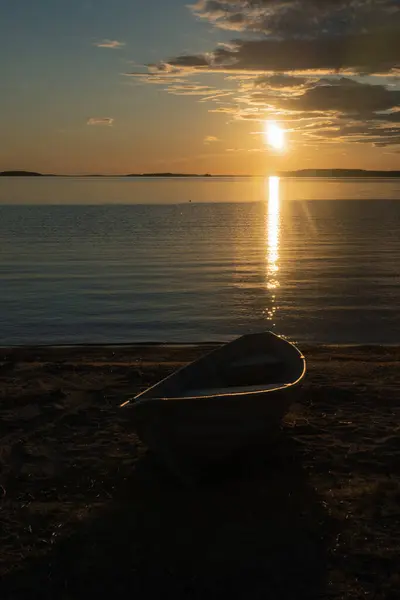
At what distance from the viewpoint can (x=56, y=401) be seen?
1052cm

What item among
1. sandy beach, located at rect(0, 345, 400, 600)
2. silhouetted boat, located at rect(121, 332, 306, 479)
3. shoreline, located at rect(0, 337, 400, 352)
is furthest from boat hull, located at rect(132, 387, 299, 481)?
shoreline, located at rect(0, 337, 400, 352)

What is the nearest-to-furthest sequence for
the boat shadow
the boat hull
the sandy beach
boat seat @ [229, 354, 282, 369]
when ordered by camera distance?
the boat shadow, the sandy beach, the boat hull, boat seat @ [229, 354, 282, 369]

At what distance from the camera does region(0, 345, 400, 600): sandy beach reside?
19.5ft

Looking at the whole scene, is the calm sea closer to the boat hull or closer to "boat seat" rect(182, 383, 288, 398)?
"boat seat" rect(182, 383, 288, 398)

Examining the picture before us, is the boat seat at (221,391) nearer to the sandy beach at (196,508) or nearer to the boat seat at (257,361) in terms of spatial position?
the sandy beach at (196,508)

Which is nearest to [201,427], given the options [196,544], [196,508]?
[196,508]

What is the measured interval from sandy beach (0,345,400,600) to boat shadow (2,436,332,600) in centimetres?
2

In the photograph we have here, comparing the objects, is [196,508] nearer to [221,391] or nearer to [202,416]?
[202,416]

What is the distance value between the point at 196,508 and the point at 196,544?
739 millimetres

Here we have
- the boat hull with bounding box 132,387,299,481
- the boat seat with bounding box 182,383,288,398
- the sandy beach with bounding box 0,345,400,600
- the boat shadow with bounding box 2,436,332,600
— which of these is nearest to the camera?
the boat shadow with bounding box 2,436,332,600

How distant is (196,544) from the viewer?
→ 21.5 ft

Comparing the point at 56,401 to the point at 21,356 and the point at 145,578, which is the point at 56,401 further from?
the point at 145,578

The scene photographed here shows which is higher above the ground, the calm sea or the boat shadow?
the calm sea

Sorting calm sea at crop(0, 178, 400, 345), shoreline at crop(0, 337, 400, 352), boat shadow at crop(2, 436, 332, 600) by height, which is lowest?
boat shadow at crop(2, 436, 332, 600)
